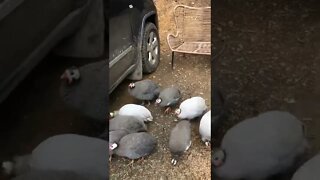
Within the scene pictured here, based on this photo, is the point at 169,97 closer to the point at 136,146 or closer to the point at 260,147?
the point at 136,146

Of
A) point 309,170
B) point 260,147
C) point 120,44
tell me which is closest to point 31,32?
point 120,44

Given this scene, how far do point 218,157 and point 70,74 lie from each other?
12.6 inches

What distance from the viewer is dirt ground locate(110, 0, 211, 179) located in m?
1.19

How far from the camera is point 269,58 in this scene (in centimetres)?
103

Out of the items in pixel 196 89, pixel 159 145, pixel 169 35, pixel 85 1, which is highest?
pixel 85 1

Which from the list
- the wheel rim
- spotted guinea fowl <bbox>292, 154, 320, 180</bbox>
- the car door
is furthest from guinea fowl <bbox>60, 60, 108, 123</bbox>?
spotted guinea fowl <bbox>292, 154, 320, 180</bbox>

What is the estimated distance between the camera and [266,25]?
1022 mm

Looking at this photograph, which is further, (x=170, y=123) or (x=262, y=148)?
(x=170, y=123)

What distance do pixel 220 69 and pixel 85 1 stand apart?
0.92ft

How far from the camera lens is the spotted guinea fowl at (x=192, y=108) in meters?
1.18

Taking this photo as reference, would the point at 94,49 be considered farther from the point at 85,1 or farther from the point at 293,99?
the point at 293,99

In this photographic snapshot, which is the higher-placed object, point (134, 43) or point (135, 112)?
point (134, 43)

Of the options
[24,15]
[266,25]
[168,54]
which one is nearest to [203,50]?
[168,54]

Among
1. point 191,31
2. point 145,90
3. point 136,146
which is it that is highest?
point 191,31
